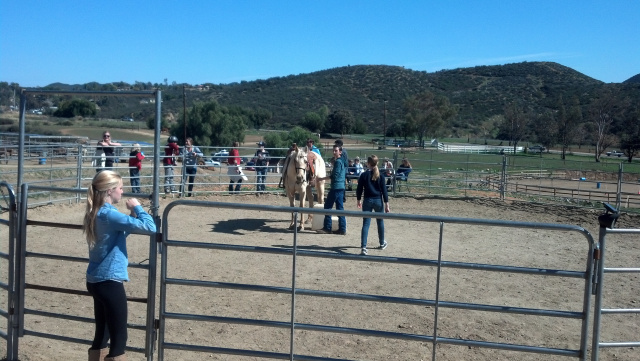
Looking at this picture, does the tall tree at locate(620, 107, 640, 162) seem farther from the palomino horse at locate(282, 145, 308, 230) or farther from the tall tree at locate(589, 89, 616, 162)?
the palomino horse at locate(282, 145, 308, 230)

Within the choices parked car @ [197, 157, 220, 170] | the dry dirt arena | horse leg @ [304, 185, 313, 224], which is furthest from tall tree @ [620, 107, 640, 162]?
horse leg @ [304, 185, 313, 224]

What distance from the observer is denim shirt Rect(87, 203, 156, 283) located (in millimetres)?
3680

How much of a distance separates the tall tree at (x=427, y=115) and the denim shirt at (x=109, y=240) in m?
37.8

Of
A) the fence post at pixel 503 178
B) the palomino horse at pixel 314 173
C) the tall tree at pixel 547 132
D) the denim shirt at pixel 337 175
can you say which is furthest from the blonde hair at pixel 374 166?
the tall tree at pixel 547 132

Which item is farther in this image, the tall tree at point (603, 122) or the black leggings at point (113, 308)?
the tall tree at point (603, 122)

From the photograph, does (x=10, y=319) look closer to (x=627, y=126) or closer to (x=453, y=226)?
(x=453, y=226)

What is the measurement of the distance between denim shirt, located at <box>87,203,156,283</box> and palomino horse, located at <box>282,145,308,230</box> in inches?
267

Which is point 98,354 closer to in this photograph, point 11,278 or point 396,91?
point 11,278

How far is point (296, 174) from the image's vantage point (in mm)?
10773

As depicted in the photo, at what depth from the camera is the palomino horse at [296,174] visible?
1074 cm

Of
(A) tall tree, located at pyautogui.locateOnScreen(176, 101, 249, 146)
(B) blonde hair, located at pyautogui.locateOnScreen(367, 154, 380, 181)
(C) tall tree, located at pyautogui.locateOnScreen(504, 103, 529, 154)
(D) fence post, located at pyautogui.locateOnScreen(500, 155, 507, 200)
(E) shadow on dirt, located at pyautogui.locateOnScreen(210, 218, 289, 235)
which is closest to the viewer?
(B) blonde hair, located at pyautogui.locateOnScreen(367, 154, 380, 181)

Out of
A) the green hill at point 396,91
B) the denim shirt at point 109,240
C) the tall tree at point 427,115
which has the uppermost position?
the green hill at point 396,91

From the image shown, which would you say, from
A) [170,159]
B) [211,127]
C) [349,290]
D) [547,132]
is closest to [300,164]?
[349,290]

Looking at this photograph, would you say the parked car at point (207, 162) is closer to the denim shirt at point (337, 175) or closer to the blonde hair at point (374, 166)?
the denim shirt at point (337, 175)
